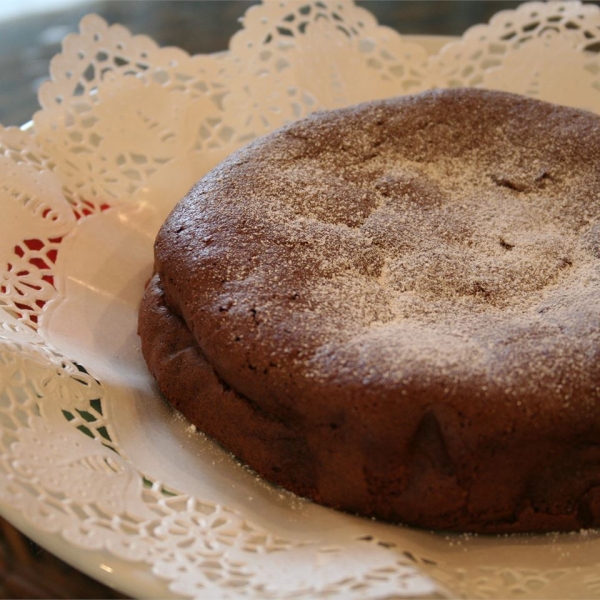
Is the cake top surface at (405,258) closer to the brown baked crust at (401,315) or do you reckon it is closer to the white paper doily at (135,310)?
the brown baked crust at (401,315)

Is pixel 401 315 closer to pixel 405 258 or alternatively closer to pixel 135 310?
pixel 405 258

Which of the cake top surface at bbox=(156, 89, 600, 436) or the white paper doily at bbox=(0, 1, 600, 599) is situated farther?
the cake top surface at bbox=(156, 89, 600, 436)

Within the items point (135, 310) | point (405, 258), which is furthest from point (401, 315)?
point (135, 310)

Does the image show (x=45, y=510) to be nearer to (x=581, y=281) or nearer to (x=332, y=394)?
(x=332, y=394)

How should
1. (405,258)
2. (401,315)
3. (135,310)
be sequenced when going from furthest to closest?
(135,310) < (405,258) < (401,315)

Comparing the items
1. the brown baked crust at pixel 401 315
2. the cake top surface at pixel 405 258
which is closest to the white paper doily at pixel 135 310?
the brown baked crust at pixel 401 315

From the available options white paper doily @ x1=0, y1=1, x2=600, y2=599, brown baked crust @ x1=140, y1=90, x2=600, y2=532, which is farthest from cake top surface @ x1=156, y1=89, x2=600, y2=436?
white paper doily @ x1=0, y1=1, x2=600, y2=599

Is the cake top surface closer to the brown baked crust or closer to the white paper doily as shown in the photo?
the brown baked crust
